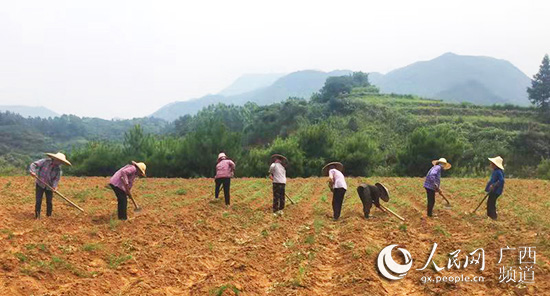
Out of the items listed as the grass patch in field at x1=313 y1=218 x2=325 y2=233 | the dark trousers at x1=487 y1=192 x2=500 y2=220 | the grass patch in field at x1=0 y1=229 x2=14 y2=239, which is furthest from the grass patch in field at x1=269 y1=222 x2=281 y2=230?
the dark trousers at x1=487 y1=192 x2=500 y2=220

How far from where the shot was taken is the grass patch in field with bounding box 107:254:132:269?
318 inches

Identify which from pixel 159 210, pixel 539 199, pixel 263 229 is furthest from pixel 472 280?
pixel 539 199

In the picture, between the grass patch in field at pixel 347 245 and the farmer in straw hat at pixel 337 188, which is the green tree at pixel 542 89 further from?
the grass patch in field at pixel 347 245

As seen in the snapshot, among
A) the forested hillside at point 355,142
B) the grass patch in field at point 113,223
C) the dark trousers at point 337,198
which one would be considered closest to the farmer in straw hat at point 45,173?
the grass patch in field at point 113,223

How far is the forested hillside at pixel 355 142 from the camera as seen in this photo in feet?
121

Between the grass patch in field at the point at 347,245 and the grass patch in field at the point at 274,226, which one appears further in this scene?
the grass patch in field at the point at 274,226

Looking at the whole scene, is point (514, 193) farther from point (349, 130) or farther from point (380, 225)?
point (349, 130)

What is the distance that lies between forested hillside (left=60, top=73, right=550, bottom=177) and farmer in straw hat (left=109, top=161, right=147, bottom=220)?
→ 2409cm

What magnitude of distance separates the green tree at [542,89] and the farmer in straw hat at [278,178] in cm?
7489

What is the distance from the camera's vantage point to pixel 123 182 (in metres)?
11.3

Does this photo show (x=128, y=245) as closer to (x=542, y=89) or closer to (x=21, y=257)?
(x=21, y=257)

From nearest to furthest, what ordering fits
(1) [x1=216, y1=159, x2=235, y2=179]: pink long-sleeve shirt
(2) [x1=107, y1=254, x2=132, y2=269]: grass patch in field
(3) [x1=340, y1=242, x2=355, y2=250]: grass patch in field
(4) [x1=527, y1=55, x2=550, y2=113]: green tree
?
(2) [x1=107, y1=254, x2=132, y2=269]: grass patch in field
(3) [x1=340, y1=242, x2=355, y2=250]: grass patch in field
(1) [x1=216, y1=159, x2=235, y2=179]: pink long-sleeve shirt
(4) [x1=527, y1=55, x2=550, y2=113]: green tree

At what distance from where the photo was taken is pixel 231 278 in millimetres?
7293

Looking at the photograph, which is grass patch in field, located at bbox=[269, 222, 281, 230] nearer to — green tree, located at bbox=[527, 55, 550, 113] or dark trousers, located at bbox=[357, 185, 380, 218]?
dark trousers, located at bbox=[357, 185, 380, 218]
